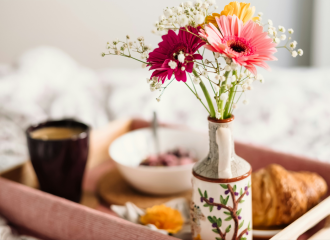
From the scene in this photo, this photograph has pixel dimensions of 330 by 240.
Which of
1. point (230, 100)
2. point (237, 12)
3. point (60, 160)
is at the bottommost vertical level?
point (60, 160)

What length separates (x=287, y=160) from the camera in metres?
0.76

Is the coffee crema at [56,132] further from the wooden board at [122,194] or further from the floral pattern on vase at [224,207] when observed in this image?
the floral pattern on vase at [224,207]

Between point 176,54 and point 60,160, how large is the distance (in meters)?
0.40

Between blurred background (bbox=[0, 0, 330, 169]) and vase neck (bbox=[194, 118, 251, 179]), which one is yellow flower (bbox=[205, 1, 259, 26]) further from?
blurred background (bbox=[0, 0, 330, 169])

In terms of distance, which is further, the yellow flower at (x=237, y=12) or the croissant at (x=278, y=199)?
the croissant at (x=278, y=199)

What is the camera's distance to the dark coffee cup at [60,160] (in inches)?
27.0

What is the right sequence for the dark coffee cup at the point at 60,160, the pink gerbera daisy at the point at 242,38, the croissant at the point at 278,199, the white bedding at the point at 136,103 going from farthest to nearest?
1. the white bedding at the point at 136,103
2. the dark coffee cup at the point at 60,160
3. the croissant at the point at 278,199
4. the pink gerbera daisy at the point at 242,38

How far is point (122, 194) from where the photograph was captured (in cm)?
78

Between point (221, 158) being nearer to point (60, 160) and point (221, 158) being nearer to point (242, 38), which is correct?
point (242, 38)

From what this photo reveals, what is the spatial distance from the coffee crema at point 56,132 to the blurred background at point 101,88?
242mm

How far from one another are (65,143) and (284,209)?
0.43 metres

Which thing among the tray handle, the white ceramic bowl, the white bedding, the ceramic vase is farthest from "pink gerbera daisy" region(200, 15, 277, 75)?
the white bedding

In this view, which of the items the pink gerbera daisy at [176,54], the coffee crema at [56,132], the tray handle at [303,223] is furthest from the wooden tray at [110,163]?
the pink gerbera daisy at [176,54]

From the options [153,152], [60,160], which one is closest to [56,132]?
[60,160]
